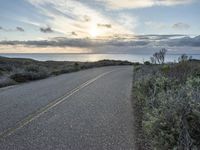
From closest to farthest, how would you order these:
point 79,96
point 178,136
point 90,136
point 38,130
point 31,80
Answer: point 178,136
point 90,136
point 38,130
point 79,96
point 31,80

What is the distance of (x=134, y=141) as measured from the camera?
755 cm

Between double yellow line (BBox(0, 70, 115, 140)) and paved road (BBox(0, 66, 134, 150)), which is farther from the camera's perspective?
double yellow line (BBox(0, 70, 115, 140))

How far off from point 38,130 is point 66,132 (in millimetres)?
778

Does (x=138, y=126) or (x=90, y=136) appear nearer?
(x=90, y=136)

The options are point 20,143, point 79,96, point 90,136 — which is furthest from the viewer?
point 79,96

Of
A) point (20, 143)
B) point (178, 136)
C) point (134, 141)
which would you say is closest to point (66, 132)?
point (20, 143)

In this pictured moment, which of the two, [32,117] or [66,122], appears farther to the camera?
[32,117]

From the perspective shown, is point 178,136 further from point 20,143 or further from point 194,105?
point 20,143

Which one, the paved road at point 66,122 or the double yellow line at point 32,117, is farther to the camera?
the double yellow line at point 32,117

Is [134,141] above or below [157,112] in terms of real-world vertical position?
below

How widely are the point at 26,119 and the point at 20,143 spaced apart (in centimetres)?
250

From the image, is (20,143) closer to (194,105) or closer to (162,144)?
(162,144)

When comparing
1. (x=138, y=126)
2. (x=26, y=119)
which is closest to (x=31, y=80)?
(x=26, y=119)

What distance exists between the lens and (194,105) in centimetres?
589
